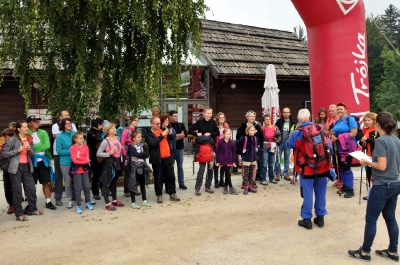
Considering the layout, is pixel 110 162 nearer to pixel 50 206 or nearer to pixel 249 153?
pixel 50 206

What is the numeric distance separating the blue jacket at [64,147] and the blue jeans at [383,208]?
16.4 ft

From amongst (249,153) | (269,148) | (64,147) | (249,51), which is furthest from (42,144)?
(249,51)

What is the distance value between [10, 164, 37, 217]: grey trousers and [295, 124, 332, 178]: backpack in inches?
175

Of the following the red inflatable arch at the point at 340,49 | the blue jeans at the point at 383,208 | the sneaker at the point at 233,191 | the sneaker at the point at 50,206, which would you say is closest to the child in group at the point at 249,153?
the sneaker at the point at 233,191

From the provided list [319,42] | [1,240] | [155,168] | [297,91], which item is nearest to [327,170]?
[155,168]

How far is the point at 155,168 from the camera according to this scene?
667cm

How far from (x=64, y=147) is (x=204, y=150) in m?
2.75

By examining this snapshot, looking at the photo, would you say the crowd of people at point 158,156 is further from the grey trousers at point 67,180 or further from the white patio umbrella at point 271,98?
the white patio umbrella at point 271,98

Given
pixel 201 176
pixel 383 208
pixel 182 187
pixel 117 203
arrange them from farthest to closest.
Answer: pixel 182 187
pixel 201 176
pixel 117 203
pixel 383 208

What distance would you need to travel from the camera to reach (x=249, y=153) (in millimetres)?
7359

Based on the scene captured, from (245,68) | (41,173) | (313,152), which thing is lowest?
(41,173)

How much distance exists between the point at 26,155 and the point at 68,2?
3052 mm

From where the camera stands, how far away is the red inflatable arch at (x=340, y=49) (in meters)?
9.20

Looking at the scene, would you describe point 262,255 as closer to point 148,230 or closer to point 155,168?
point 148,230
